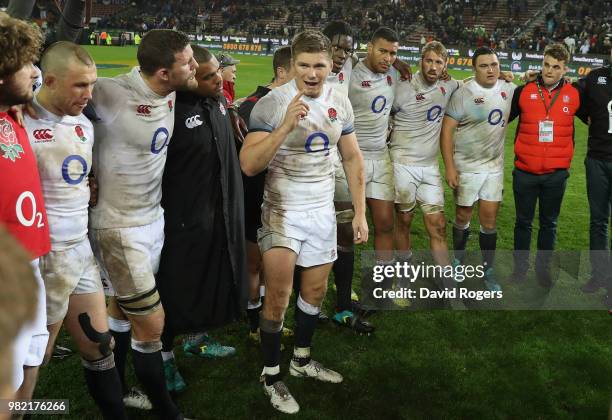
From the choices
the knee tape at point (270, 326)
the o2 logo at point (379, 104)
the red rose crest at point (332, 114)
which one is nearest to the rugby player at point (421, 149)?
the o2 logo at point (379, 104)

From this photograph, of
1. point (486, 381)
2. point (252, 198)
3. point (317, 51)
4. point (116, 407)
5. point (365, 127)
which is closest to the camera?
point (116, 407)

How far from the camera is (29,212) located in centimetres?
261

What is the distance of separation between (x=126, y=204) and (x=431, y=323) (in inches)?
118

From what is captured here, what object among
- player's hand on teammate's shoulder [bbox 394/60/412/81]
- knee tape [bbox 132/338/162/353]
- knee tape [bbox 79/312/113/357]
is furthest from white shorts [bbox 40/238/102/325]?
player's hand on teammate's shoulder [bbox 394/60/412/81]

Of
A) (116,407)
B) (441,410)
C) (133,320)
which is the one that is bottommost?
(441,410)

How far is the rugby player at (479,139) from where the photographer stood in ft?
17.9

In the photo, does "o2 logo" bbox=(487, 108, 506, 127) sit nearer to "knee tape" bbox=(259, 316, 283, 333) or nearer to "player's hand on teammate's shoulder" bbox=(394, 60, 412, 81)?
"player's hand on teammate's shoulder" bbox=(394, 60, 412, 81)

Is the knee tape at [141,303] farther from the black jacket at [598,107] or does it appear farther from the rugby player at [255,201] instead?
the black jacket at [598,107]

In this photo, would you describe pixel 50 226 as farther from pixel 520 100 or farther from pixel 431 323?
pixel 520 100

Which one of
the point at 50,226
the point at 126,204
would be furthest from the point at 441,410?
the point at 50,226

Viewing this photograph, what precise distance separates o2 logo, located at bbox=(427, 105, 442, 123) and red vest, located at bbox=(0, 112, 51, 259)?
373 cm

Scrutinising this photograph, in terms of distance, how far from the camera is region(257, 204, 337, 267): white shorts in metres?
3.79

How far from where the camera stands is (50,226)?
291 centimetres

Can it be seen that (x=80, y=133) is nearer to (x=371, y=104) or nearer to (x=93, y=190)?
(x=93, y=190)
